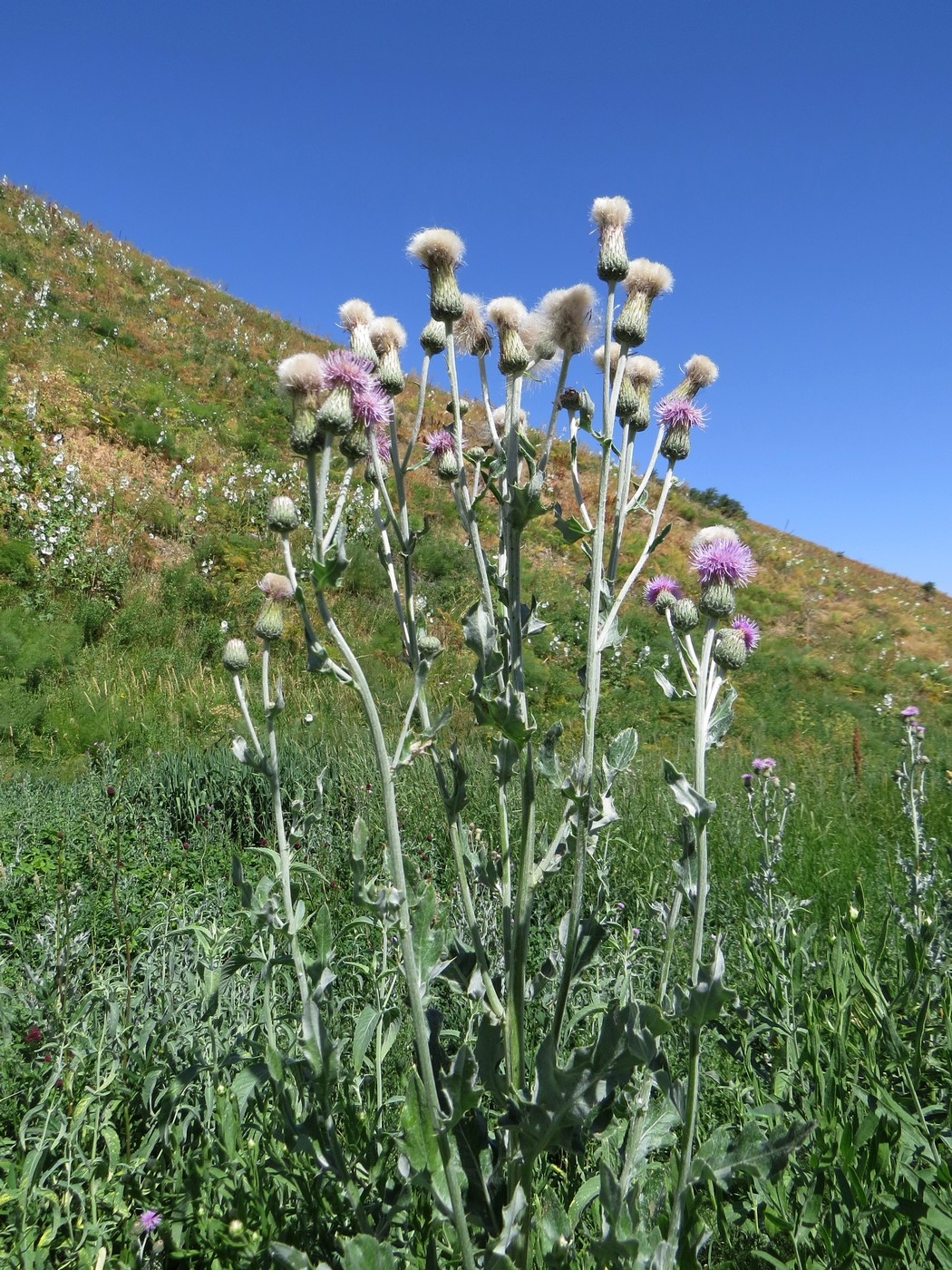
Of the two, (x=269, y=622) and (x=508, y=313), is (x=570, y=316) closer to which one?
(x=508, y=313)

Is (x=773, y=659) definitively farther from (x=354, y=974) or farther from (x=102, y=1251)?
(x=102, y=1251)

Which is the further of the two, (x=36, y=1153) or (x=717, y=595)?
(x=36, y=1153)

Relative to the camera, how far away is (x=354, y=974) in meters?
2.57

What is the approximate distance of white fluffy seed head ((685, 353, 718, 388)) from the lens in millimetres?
1634

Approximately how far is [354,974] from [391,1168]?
122cm

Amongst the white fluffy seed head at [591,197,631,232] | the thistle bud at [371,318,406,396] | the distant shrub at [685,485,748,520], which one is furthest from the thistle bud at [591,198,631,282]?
the distant shrub at [685,485,748,520]

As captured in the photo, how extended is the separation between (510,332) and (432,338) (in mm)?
228

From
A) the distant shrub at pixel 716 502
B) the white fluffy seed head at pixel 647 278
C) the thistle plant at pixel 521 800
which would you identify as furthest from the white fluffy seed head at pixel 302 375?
the distant shrub at pixel 716 502

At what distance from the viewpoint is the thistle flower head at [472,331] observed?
1500 mm

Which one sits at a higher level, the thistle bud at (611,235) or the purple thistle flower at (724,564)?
the thistle bud at (611,235)

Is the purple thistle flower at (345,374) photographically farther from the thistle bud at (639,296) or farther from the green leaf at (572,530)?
the thistle bud at (639,296)

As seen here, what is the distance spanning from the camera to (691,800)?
1.10 meters

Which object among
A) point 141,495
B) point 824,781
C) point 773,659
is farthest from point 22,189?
point 824,781

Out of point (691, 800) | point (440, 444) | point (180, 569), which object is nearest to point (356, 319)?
point (440, 444)
